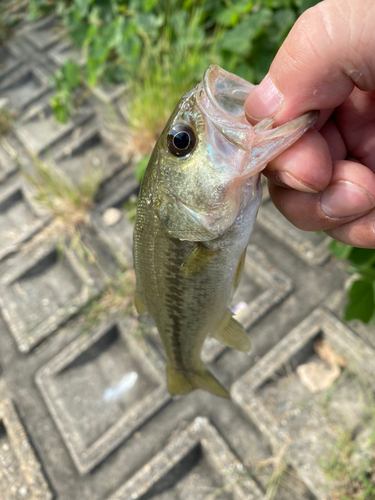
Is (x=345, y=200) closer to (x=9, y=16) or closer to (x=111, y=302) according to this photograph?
(x=111, y=302)

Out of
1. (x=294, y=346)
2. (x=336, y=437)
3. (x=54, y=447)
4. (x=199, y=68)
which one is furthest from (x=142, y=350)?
(x=199, y=68)

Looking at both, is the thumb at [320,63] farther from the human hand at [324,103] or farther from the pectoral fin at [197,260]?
the pectoral fin at [197,260]

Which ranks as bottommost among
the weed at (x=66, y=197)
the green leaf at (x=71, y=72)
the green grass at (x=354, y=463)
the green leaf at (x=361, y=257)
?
the green grass at (x=354, y=463)

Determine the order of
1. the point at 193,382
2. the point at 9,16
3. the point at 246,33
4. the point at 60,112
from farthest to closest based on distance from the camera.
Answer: the point at 9,16
the point at 60,112
the point at 246,33
the point at 193,382

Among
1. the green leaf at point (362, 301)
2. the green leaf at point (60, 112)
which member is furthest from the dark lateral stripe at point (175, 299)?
the green leaf at point (60, 112)

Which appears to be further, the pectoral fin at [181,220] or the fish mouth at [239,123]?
the pectoral fin at [181,220]

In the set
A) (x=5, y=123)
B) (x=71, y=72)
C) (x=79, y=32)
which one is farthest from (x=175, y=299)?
(x=79, y=32)
